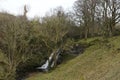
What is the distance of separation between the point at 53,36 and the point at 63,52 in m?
5.59

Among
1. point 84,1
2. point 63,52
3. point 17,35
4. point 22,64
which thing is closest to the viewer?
point 17,35

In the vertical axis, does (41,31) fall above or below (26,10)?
below

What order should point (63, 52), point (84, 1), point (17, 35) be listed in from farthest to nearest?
1. point (84, 1)
2. point (63, 52)
3. point (17, 35)

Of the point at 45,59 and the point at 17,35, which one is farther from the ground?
the point at 17,35

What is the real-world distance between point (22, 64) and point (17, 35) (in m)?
5.07

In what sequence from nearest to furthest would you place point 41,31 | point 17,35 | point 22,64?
point 17,35 → point 22,64 → point 41,31

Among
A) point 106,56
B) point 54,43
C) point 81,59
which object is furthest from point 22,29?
point 106,56

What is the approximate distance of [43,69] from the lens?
37.4 meters

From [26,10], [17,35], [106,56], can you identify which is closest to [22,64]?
[17,35]

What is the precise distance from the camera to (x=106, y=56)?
112ft

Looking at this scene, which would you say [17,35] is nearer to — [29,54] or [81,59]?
[29,54]

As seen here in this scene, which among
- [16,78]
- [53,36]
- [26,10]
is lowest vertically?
[16,78]

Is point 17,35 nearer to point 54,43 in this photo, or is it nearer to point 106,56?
point 54,43

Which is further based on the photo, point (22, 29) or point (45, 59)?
point (45, 59)
